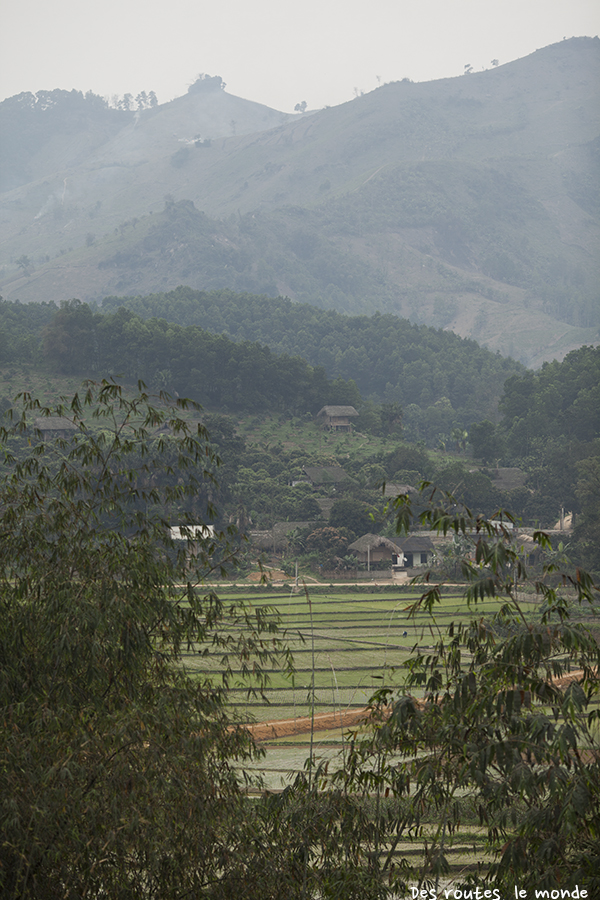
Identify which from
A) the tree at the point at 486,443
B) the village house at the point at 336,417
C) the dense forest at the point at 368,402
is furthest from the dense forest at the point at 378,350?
the tree at the point at 486,443

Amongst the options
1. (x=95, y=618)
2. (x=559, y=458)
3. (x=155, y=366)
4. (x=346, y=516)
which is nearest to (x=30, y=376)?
(x=155, y=366)

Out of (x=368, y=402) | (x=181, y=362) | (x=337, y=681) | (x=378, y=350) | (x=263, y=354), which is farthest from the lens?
(x=378, y=350)

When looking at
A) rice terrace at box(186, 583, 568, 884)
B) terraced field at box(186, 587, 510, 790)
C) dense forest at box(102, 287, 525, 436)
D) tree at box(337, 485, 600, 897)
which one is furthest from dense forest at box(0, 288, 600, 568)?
tree at box(337, 485, 600, 897)

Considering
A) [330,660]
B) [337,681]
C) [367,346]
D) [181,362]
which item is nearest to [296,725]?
[337,681]

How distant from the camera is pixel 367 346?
12862 cm

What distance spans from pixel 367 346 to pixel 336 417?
163 ft

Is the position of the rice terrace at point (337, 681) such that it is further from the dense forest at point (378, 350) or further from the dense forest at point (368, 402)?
the dense forest at point (378, 350)

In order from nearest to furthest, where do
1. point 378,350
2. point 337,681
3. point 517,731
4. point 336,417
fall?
point 517,731, point 337,681, point 336,417, point 378,350

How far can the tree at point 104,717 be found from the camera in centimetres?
646

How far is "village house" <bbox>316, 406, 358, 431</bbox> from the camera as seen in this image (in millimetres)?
80562

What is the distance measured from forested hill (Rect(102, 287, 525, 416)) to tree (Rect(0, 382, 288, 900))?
100m

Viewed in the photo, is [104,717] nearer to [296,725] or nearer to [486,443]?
[296,725]

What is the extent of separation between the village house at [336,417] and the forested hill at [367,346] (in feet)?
94.8

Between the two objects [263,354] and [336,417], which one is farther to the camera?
[263,354]
